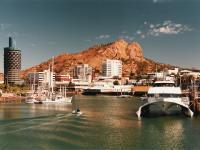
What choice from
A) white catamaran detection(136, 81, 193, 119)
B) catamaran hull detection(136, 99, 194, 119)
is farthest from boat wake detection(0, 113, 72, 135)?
white catamaran detection(136, 81, 193, 119)

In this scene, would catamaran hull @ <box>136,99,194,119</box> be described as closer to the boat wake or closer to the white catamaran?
the white catamaran

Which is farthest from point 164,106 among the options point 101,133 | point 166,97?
point 101,133

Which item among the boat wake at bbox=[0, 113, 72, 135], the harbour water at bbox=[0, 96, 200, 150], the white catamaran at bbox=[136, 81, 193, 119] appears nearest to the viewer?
the harbour water at bbox=[0, 96, 200, 150]

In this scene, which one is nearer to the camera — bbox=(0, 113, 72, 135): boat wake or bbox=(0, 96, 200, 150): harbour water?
bbox=(0, 96, 200, 150): harbour water

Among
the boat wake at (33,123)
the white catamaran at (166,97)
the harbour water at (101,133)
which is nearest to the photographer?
the harbour water at (101,133)

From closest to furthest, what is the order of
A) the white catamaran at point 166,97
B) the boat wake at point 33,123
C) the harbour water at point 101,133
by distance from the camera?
the harbour water at point 101,133, the boat wake at point 33,123, the white catamaran at point 166,97

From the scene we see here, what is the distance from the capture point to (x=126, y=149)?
4322 cm

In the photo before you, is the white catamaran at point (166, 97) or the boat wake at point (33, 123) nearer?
the boat wake at point (33, 123)

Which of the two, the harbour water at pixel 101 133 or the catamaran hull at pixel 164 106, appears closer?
the harbour water at pixel 101 133

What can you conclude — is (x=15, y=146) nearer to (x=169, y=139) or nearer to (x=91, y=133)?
(x=91, y=133)

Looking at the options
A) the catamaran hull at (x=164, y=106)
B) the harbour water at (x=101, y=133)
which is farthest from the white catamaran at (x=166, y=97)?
the harbour water at (x=101, y=133)

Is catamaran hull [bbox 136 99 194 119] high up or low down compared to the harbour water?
up

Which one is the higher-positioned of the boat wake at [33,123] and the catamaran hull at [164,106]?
the catamaran hull at [164,106]

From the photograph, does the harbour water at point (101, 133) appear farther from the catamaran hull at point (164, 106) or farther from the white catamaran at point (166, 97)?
the white catamaran at point (166, 97)
